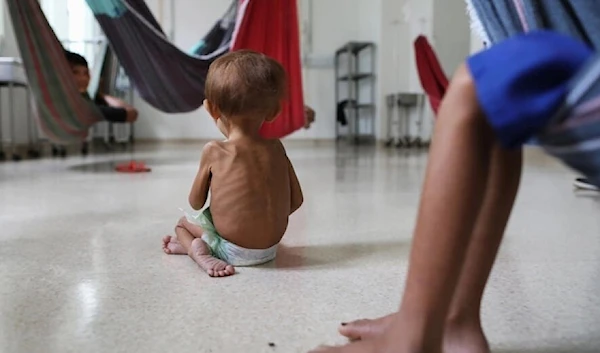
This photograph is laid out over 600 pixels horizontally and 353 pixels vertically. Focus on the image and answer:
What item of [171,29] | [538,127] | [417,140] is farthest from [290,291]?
[171,29]

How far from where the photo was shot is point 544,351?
2.27 feet

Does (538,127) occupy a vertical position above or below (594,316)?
above

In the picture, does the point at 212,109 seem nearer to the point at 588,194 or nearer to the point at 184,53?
the point at 588,194

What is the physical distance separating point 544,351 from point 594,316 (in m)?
0.17

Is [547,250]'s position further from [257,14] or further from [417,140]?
[417,140]

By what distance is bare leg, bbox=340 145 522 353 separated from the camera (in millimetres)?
558

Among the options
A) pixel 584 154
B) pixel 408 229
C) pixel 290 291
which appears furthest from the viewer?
pixel 408 229

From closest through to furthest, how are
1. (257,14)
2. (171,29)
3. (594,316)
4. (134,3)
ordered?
(594,316), (257,14), (134,3), (171,29)

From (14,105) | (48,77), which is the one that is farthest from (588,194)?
(14,105)

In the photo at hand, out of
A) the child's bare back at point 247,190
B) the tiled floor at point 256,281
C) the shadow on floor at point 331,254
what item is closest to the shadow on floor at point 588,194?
the tiled floor at point 256,281

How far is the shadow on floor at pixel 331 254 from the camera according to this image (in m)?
1.10

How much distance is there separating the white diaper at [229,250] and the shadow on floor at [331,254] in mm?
21

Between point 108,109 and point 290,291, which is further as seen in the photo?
point 108,109

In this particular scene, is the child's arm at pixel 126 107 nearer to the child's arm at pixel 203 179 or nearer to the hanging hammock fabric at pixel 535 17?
the child's arm at pixel 203 179
